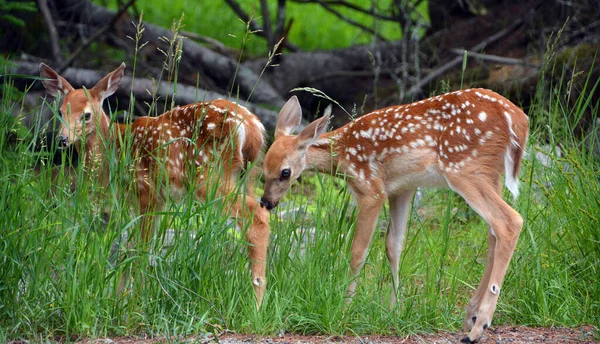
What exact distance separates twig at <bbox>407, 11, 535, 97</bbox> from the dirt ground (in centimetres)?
451

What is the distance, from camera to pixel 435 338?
5.02 meters

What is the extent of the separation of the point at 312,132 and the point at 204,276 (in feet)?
4.69

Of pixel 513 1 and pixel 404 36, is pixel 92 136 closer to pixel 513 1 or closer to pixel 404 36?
pixel 404 36

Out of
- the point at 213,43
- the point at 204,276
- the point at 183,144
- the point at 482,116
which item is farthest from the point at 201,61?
the point at 204,276

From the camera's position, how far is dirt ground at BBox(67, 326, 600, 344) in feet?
15.1

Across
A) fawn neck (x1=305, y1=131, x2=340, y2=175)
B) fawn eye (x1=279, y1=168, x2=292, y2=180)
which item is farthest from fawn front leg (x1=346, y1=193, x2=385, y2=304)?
fawn eye (x1=279, y1=168, x2=292, y2=180)

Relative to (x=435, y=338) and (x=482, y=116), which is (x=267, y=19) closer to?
(x=482, y=116)

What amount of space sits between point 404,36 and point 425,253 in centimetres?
442

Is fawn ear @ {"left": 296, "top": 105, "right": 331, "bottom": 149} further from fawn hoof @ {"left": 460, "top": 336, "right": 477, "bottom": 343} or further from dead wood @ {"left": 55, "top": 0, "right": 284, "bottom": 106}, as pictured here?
dead wood @ {"left": 55, "top": 0, "right": 284, "bottom": 106}

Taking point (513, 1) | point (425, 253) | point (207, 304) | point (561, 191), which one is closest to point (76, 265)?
point (207, 304)

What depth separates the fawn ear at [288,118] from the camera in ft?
20.4

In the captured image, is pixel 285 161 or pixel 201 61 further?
pixel 201 61

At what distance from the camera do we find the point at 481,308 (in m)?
5.08

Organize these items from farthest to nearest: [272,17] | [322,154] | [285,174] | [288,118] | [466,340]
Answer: [272,17] → [288,118] → [322,154] → [285,174] → [466,340]
